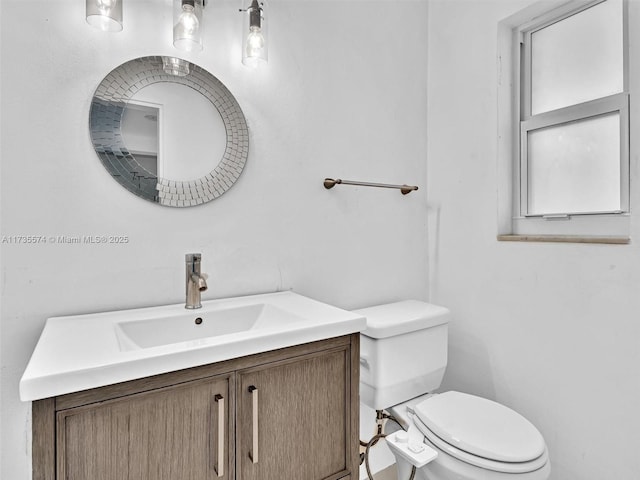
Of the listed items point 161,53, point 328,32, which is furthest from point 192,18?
point 328,32

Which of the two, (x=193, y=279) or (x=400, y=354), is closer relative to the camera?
(x=193, y=279)

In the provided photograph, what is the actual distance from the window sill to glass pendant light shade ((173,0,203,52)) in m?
1.41

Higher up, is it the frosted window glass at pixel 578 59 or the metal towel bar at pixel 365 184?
the frosted window glass at pixel 578 59

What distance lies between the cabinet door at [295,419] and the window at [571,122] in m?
1.11

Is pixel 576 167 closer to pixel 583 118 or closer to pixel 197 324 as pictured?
pixel 583 118

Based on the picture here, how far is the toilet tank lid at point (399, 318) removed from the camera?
4.37ft

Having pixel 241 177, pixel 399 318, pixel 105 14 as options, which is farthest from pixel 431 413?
pixel 105 14

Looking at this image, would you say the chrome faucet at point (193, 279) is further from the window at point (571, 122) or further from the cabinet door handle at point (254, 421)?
the window at point (571, 122)

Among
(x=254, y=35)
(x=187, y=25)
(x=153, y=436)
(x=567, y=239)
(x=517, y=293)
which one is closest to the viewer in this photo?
(x=153, y=436)

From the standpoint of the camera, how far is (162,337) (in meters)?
1.04

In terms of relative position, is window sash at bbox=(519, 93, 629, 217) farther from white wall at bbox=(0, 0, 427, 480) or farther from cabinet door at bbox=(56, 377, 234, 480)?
cabinet door at bbox=(56, 377, 234, 480)

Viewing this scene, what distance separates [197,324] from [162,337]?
10 cm

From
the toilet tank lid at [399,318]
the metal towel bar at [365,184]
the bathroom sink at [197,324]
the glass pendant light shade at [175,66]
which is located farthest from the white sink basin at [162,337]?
the glass pendant light shade at [175,66]

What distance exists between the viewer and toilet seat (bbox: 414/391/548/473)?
3.47 feet
